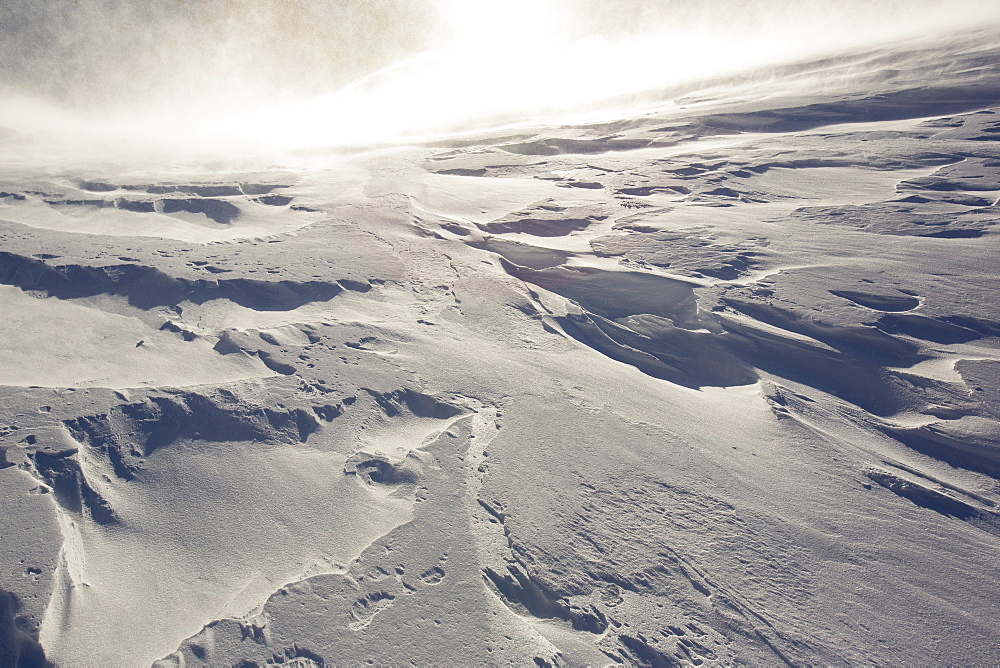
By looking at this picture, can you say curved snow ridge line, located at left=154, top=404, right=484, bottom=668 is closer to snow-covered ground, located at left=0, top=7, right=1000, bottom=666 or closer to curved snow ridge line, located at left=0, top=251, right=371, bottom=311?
snow-covered ground, located at left=0, top=7, right=1000, bottom=666

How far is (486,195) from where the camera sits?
13.5 ft

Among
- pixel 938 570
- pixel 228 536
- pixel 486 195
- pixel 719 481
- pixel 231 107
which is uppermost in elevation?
pixel 231 107

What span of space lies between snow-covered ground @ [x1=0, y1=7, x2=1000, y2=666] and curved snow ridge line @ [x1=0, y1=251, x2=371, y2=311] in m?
0.02

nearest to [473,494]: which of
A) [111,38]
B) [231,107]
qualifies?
[231,107]

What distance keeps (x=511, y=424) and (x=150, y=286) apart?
1.97m

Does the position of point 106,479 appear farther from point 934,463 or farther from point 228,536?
point 934,463

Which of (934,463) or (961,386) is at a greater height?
(961,386)

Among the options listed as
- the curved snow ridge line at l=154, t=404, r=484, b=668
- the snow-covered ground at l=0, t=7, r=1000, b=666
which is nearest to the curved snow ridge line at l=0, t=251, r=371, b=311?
the snow-covered ground at l=0, t=7, r=1000, b=666

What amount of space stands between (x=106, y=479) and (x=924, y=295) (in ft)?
11.3

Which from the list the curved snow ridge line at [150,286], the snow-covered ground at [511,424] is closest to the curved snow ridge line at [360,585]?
the snow-covered ground at [511,424]

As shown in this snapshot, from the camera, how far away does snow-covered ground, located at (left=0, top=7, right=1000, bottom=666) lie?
1.40m

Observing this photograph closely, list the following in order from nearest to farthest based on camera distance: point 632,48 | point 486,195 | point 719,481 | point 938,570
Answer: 1. point 938,570
2. point 719,481
3. point 486,195
4. point 632,48

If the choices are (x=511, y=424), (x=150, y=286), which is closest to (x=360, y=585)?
(x=511, y=424)

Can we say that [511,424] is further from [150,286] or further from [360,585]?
[150,286]
